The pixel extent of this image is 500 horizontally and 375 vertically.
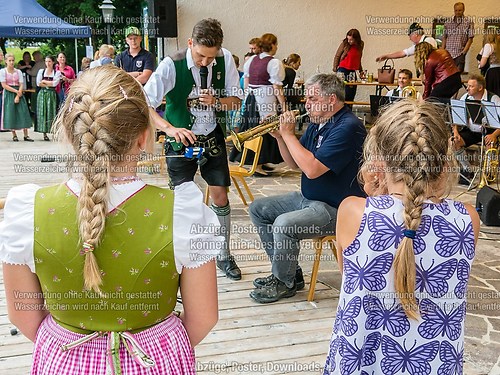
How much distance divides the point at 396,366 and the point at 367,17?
11207 mm

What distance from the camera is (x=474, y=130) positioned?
6648 mm

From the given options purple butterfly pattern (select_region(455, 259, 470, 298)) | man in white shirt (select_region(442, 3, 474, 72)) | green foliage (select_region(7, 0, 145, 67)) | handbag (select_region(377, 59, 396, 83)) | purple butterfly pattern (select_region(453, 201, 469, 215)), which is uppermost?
green foliage (select_region(7, 0, 145, 67))

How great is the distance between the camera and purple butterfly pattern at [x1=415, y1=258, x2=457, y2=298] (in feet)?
5.30

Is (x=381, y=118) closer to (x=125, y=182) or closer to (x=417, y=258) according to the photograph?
(x=417, y=258)

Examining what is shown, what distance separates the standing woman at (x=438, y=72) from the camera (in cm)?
728

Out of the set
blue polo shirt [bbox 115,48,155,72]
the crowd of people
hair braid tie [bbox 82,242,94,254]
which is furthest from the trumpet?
blue polo shirt [bbox 115,48,155,72]

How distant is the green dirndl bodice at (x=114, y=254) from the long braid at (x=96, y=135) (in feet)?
0.11

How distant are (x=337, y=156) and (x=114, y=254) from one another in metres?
2.02

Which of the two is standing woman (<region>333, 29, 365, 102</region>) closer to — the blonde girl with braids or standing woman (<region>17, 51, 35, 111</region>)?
standing woman (<region>17, 51, 35, 111</region>)

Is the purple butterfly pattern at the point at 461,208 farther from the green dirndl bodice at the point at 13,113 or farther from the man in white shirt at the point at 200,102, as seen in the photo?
the green dirndl bodice at the point at 13,113

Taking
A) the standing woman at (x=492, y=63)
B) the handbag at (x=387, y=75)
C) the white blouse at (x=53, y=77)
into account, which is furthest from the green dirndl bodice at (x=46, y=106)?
the standing woman at (x=492, y=63)

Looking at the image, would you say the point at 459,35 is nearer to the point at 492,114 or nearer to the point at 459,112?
the point at 459,112

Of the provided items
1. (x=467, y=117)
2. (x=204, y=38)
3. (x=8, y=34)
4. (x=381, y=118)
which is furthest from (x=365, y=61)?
(x=381, y=118)

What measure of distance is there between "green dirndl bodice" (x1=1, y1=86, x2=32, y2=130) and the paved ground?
31.5 inches
